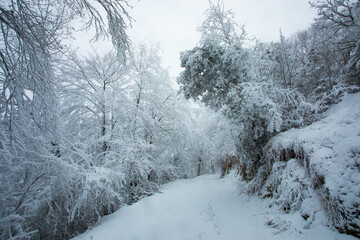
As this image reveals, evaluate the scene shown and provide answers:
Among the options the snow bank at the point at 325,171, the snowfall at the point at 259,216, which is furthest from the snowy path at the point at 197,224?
the snow bank at the point at 325,171

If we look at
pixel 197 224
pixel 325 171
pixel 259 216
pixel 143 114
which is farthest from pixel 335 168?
pixel 143 114

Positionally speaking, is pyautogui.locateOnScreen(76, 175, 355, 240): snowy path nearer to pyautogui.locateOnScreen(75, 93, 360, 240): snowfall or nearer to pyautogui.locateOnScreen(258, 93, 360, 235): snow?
pyautogui.locateOnScreen(75, 93, 360, 240): snowfall

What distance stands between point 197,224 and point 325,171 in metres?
2.98

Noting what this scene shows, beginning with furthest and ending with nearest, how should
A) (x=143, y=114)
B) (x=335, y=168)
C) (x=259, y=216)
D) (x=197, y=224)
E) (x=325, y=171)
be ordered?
(x=143, y=114) → (x=259, y=216) → (x=197, y=224) → (x=325, y=171) → (x=335, y=168)

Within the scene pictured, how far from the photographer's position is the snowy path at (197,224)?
10.4 feet

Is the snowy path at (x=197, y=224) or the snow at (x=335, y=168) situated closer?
the snow at (x=335, y=168)

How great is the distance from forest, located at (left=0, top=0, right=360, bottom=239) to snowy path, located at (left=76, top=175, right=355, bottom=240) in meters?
0.47

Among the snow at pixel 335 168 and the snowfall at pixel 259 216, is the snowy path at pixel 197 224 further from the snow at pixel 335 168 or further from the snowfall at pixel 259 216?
the snow at pixel 335 168

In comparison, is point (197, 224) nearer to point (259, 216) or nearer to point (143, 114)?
point (259, 216)

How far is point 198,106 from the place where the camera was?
1306 centimetres

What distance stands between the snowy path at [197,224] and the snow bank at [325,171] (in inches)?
12.9

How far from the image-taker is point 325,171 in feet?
9.80

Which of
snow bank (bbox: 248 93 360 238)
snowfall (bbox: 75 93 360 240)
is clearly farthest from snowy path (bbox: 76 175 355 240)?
snow bank (bbox: 248 93 360 238)

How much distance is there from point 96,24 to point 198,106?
10.7 metres
